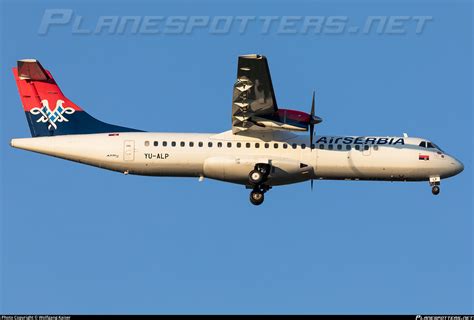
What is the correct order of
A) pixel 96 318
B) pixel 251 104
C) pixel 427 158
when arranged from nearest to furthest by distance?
pixel 96 318 < pixel 251 104 < pixel 427 158

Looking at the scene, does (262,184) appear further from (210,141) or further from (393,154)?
(393,154)

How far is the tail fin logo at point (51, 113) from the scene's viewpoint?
39.8 meters

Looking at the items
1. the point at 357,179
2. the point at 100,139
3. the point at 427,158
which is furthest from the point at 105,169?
the point at 427,158

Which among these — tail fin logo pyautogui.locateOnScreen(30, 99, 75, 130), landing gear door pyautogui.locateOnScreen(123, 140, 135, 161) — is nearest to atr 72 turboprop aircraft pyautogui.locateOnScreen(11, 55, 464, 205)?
landing gear door pyautogui.locateOnScreen(123, 140, 135, 161)

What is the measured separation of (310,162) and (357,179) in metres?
2.35

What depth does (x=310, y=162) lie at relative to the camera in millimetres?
38188

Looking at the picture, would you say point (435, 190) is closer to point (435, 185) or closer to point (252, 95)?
point (435, 185)

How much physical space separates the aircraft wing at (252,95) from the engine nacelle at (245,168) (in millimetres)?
1408

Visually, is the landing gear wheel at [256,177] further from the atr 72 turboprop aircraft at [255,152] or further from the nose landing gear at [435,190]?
the nose landing gear at [435,190]

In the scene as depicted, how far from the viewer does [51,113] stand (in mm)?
40000

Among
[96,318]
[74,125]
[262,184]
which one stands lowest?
[96,318]

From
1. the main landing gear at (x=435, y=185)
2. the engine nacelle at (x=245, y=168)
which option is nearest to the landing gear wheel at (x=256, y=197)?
the engine nacelle at (x=245, y=168)

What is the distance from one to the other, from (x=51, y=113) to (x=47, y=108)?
1.06ft

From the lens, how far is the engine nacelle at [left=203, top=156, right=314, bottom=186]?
3759 centimetres
